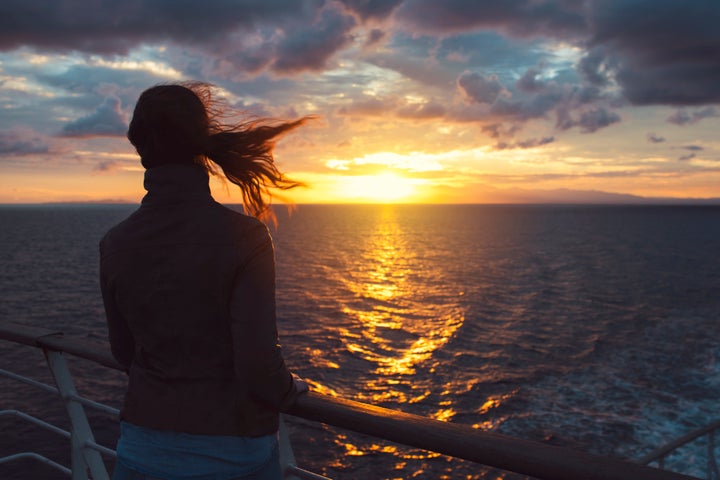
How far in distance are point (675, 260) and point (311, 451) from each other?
69039 millimetres

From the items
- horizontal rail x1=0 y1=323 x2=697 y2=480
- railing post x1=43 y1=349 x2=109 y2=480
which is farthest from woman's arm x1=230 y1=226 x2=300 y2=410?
railing post x1=43 y1=349 x2=109 y2=480

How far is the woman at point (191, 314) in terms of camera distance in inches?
59.2

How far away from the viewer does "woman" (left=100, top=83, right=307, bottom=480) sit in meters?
1.50

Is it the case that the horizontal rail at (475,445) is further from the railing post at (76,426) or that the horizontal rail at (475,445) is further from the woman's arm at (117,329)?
the railing post at (76,426)

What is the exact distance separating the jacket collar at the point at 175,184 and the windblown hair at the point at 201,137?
0.19 ft

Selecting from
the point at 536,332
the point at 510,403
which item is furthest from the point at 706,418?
the point at 536,332

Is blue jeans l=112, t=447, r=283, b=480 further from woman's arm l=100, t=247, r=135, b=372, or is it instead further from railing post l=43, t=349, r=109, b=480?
railing post l=43, t=349, r=109, b=480

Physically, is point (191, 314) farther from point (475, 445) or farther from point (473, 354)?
point (473, 354)

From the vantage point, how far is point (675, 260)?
2773 inches

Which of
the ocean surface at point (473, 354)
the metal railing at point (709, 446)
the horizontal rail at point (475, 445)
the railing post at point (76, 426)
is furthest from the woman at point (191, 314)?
the ocean surface at point (473, 354)

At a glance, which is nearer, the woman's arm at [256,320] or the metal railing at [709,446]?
the woman's arm at [256,320]

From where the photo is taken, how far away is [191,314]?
1543 mm

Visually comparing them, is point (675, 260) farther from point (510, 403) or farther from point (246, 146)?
point (246, 146)

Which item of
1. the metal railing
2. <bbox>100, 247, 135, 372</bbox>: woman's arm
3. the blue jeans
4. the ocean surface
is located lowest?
the ocean surface
